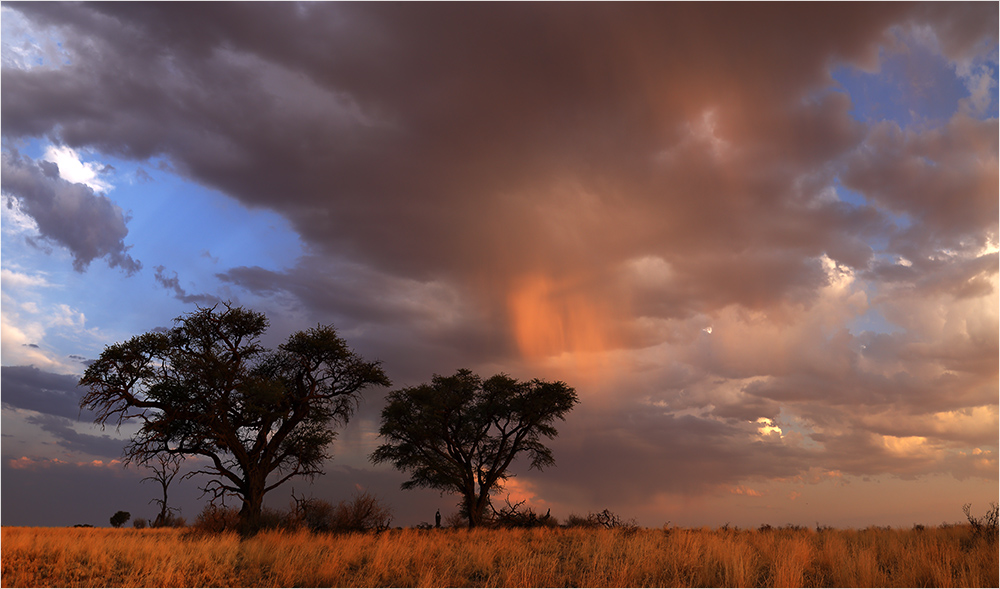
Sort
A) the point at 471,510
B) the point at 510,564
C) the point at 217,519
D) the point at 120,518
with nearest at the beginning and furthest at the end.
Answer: the point at 510,564
the point at 217,519
the point at 471,510
the point at 120,518

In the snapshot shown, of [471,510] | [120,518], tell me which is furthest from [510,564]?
[120,518]

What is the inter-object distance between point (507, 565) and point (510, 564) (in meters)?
0.17

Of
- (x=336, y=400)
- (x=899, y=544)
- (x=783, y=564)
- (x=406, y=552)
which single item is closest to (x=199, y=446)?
(x=336, y=400)

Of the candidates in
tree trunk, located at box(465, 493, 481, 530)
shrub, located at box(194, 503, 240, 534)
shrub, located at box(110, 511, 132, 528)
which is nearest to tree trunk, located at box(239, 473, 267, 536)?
shrub, located at box(194, 503, 240, 534)

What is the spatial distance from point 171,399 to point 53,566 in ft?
40.0

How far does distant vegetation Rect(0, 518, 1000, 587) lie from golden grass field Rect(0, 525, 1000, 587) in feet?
0.12

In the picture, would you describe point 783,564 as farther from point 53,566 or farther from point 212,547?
point 53,566

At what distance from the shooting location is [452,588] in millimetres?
15375

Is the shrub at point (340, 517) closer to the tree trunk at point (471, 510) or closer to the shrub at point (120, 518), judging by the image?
the tree trunk at point (471, 510)

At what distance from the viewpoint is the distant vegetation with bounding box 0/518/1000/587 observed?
1469cm

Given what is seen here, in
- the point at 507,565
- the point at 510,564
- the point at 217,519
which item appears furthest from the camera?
the point at 217,519

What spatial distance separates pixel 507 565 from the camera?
1758 centimetres

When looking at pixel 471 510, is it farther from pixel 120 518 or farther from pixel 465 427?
pixel 120 518

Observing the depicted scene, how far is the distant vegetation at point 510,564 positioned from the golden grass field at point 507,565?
4cm
